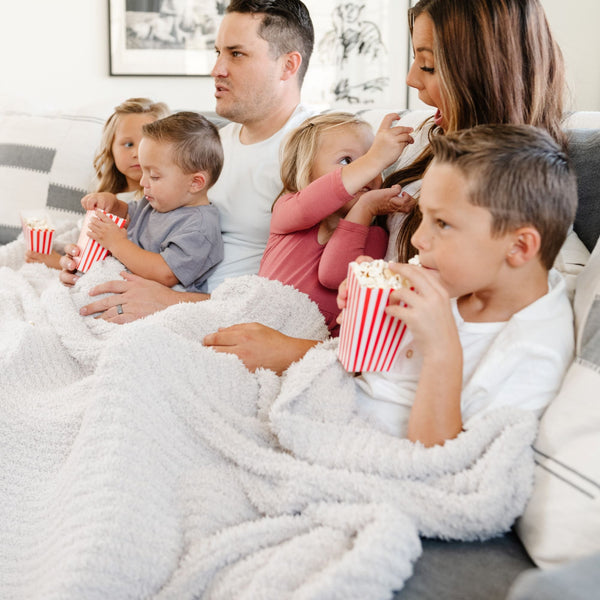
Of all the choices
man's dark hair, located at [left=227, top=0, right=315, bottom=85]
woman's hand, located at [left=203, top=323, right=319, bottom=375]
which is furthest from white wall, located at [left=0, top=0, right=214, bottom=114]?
woman's hand, located at [left=203, top=323, right=319, bottom=375]

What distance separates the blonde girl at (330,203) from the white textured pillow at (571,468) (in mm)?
569

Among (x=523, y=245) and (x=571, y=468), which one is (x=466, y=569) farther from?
(x=523, y=245)

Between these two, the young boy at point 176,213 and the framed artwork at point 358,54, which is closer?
the young boy at point 176,213

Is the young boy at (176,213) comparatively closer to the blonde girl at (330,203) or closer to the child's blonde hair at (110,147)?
the blonde girl at (330,203)

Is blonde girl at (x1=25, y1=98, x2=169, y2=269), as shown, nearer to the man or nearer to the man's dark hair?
the man

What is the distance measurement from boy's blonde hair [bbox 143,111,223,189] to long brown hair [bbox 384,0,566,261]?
87 centimetres

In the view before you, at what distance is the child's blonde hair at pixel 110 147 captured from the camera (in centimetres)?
245

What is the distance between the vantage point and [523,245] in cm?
104

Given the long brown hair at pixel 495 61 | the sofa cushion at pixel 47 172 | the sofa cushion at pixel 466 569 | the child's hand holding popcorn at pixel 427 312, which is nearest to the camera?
the sofa cushion at pixel 466 569

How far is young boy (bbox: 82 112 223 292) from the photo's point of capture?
194cm

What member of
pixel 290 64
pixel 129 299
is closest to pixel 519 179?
pixel 129 299

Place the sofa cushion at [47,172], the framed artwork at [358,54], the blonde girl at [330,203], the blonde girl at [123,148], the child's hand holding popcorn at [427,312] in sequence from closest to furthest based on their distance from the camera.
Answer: the child's hand holding popcorn at [427,312] < the blonde girl at [330,203] < the blonde girl at [123,148] < the sofa cushion at [47,172] < the framed artwork at [358,54]

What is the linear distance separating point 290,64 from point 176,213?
24.1 inches

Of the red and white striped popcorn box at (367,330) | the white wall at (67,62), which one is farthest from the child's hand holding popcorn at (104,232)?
the white wall at (67,62)
